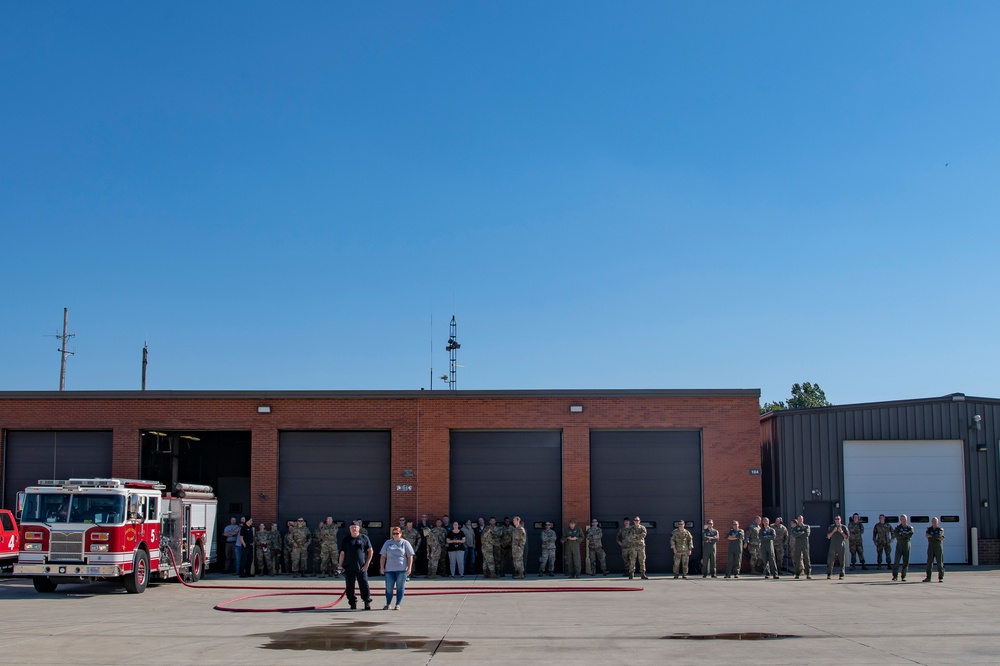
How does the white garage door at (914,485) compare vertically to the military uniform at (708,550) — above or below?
above

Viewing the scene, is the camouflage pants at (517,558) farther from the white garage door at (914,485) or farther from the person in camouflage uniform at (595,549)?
the white garage door at (914,485)

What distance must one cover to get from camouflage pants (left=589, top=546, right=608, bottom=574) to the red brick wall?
203 cm

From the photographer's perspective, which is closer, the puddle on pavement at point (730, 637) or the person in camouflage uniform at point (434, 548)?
the puddle on pavement at point (730, 637)

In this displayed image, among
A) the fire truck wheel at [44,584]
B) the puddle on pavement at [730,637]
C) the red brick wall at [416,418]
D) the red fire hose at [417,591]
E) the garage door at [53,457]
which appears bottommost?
the red fire hose at [417,591]

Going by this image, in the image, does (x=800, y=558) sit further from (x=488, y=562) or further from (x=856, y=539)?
(x=488, y=562)

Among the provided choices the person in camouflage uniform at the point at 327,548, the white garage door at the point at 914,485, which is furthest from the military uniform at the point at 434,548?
the white garage door at the point at 914,485

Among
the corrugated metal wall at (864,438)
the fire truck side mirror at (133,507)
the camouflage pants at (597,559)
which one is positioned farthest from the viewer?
the corrugated metal wall at (864,438)

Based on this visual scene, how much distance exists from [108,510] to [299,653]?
10504 millimetres

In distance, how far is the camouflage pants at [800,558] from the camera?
27578mm

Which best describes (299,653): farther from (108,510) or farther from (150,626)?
(108,510)

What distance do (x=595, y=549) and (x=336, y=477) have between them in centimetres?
778

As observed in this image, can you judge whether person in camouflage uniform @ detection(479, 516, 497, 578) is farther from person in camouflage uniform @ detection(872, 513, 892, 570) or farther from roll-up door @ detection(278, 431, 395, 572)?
person in camouflage uniform @ detection(872, 513, 892, 570)

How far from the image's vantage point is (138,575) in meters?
22.6

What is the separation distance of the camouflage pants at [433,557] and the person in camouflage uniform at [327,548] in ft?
8.17
